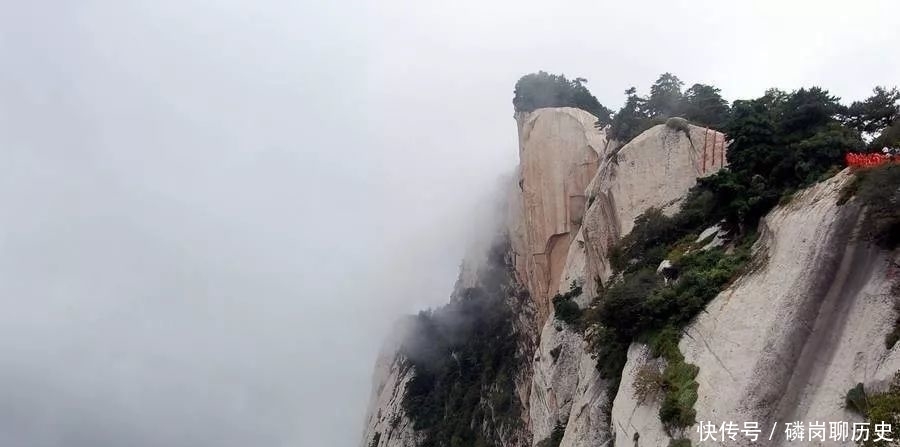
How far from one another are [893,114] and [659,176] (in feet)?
31.8

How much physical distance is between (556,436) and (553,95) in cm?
3007

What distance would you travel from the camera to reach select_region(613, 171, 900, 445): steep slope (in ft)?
50.8

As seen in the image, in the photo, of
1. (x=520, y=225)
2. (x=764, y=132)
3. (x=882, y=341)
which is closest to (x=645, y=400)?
(x=882, y=341)

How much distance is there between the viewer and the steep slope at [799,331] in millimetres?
15492

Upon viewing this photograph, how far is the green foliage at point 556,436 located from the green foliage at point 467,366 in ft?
52.0

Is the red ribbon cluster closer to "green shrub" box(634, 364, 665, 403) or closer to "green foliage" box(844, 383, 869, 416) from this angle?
"green foliage" box(844, 383, 869, 416)

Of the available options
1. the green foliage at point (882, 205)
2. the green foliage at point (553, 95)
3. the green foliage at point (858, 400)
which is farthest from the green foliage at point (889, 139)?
the green foliage at point (553, 95)

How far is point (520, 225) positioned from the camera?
51281mm

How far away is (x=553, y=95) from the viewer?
5238 cm

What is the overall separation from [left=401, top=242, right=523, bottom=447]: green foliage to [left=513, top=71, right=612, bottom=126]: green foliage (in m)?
12.5

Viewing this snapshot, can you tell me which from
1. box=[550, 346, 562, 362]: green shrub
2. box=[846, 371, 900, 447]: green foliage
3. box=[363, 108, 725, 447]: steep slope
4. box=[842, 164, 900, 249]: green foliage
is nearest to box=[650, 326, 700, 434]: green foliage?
box=[846, 371, 900, 447]: green foliage

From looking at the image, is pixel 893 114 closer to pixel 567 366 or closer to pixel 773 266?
pixel 773 266

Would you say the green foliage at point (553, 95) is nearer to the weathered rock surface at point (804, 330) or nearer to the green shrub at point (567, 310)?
the green shrub at point (567, 310)

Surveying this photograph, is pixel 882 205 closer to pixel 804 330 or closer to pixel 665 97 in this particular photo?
pixel 804 330
